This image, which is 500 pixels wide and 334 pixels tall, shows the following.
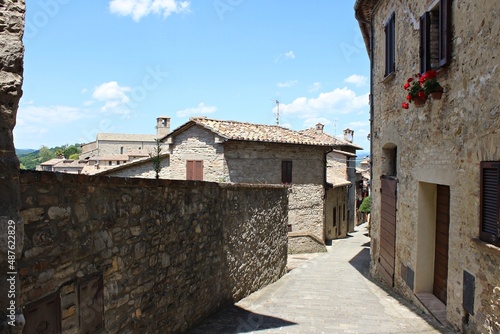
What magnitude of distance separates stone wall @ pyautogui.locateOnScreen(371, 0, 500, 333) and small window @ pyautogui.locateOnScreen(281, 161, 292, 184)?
10.2m

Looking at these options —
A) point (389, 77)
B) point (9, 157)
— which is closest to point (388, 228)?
point (389, 77)

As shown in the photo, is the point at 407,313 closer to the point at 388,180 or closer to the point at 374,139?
the point at 388,180

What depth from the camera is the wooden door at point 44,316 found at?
2818mm

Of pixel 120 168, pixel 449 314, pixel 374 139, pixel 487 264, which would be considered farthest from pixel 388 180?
pixel 120 168

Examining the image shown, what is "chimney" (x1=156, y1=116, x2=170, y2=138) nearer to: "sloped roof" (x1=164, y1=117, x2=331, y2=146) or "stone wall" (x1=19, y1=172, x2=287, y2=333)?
"sloped roof" (x1=164, y1=117, x2=331, y2=146)

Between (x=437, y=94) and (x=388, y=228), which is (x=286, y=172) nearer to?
(x=388, y=228)

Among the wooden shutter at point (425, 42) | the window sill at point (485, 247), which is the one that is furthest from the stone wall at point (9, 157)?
the wooden shutter at point (425, 42)

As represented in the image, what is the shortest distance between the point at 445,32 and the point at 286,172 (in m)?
13.5

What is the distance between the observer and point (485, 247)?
4707 mm

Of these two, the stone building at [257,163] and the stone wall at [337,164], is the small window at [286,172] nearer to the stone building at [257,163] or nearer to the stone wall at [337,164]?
the stone building at [257,163]

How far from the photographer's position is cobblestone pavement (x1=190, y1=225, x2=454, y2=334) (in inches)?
230

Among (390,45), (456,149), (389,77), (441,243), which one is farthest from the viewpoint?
(390,45)

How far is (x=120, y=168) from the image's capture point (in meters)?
19.9

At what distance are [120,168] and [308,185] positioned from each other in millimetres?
9203
